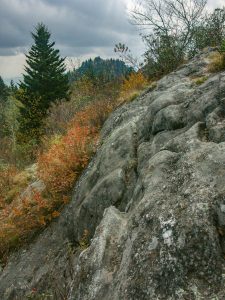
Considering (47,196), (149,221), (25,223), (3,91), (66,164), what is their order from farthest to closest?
(3,91)
(66,164)
(47,196)
(25,223)
(149,221)

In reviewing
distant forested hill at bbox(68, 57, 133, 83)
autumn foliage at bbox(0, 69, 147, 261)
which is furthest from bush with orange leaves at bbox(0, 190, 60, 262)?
distant forested hill at bbox(68, 57, 133, 83)

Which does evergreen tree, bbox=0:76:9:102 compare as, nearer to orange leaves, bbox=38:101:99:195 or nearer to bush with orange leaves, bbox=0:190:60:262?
orange leaves, bbox=38:101:99:195

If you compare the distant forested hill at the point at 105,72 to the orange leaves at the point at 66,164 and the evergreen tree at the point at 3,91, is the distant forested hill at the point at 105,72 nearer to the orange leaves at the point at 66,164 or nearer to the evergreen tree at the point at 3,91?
the orange leaves at the point at 66,164

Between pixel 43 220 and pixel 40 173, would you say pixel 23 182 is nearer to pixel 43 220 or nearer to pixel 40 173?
pixel 40 173

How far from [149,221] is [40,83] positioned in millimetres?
31090

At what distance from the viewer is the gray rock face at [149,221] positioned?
394cm

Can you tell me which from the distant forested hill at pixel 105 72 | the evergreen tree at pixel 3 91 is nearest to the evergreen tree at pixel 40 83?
the distant forested hill at pixel 105 72

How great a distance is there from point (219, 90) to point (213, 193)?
131 inches

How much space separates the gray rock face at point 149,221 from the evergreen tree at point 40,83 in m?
24.3

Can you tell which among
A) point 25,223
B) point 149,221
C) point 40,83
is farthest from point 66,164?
point 40,83

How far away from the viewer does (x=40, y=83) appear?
34.0 m

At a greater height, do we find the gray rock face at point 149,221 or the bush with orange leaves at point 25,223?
the gray rock face at point 149,221

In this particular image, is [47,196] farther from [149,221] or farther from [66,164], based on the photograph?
[149,221]

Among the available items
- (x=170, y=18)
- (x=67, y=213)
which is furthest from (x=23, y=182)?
(x=170, y=18)
